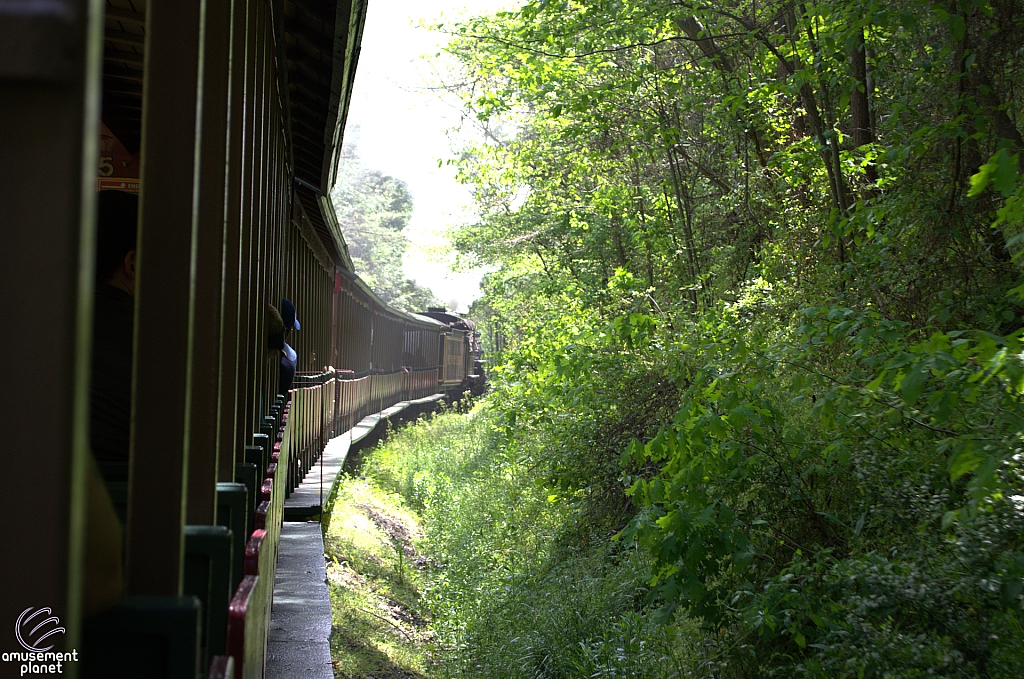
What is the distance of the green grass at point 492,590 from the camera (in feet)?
21.3

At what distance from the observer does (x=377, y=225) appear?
8019 cm

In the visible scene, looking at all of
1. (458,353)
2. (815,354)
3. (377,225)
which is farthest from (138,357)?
(377,225)

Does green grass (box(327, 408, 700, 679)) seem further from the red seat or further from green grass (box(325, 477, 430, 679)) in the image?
the red seat

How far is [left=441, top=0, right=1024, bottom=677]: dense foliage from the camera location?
405cm

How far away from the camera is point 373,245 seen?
258ft

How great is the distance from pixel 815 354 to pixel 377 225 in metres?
76.9

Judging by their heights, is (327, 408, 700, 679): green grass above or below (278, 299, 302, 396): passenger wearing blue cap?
below

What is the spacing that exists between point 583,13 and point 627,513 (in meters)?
5.29

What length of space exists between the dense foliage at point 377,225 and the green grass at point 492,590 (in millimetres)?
55470

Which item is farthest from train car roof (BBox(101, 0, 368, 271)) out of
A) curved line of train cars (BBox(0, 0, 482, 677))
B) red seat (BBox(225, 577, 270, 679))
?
red seat (BBox(225, 577, 270, 679))

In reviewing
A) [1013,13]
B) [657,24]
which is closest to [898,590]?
[1013,13]

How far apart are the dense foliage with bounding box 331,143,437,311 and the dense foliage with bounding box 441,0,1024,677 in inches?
2285

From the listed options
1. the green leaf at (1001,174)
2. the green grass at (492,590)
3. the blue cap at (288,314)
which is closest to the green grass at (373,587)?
the green grass at (492,590)

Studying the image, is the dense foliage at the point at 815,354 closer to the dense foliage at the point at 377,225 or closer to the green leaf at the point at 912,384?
the green leaf at the point at 912,384
